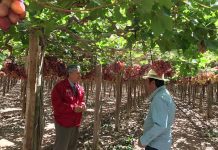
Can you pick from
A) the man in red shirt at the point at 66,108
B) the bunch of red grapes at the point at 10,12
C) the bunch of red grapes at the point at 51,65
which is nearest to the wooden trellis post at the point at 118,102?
the bunch of red grapes at the point at 51,65

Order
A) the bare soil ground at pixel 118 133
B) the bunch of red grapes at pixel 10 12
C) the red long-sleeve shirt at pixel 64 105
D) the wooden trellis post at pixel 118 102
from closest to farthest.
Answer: the bunch of red grapes at pixel 10 12, the red long-sleeve shirt at pixel 64 105, the bare soil ground at pixel 118 133, the wooden trellis post at pixel 118 102

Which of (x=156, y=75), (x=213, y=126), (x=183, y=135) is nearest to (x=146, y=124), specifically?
(x=156, y=75)

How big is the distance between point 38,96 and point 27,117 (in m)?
0.41

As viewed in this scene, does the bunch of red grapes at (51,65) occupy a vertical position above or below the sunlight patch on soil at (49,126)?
above

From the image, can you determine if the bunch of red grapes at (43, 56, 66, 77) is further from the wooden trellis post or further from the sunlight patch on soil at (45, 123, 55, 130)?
the sunlight patch on soil at (45, 123, 55, 130)

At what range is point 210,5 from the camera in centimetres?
244

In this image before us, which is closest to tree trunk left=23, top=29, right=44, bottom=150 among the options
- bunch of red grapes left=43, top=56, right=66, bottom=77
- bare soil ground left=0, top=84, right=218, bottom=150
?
bunch of red grapes left=43, top=56, right=66, bottom=77

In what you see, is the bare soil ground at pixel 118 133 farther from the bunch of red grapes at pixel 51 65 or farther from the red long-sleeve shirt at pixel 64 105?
the red long-sleeve shirt at pixel 64 105

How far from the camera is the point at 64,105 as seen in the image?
6328 mm

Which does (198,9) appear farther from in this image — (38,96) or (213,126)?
(213,126)

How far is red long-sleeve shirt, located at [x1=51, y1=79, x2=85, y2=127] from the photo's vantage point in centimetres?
634

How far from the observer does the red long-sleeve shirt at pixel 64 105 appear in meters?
6.34

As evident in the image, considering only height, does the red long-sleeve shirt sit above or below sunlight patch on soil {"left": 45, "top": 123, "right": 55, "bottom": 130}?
above

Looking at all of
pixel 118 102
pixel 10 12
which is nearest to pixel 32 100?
pixel 10 12
